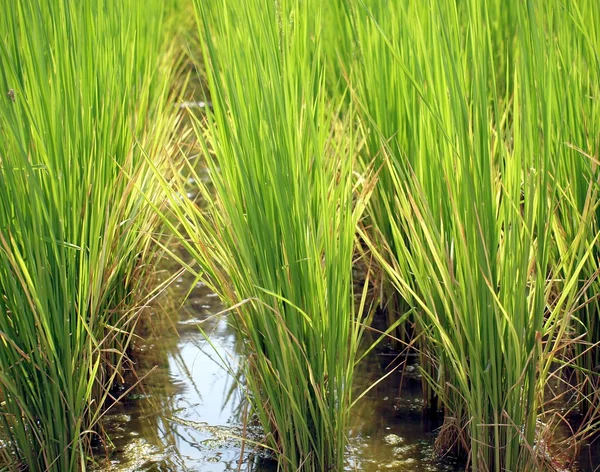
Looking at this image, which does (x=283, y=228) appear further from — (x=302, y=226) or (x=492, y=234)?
(x=492, y=234)

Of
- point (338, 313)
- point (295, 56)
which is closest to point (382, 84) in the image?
point (295, 56)

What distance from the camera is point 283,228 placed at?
5.73 feet

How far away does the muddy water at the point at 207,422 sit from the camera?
2.10 m

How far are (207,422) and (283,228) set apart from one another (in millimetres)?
821

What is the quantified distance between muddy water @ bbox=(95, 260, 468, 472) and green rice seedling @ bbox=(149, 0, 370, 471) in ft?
0.52

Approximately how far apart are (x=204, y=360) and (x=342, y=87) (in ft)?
3.91

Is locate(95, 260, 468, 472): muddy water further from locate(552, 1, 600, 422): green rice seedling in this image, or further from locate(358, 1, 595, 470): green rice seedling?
locate(552, 1, 600, 422): green rice seedling

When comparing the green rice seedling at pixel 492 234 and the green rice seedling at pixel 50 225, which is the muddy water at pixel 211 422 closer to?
the green rice seedling at pixel 50 225

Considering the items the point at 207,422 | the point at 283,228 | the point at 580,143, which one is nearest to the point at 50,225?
the point at 283,228

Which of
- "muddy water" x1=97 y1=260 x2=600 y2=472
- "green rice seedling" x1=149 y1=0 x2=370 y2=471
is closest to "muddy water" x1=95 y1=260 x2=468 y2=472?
"muddy water" x1=97 y1=260 x2=600 y2=472

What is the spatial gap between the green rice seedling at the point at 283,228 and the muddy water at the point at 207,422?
0.16 meters

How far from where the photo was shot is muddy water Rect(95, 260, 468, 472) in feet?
6.88

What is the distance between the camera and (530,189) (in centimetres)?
170

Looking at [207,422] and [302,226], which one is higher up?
[302,226]
